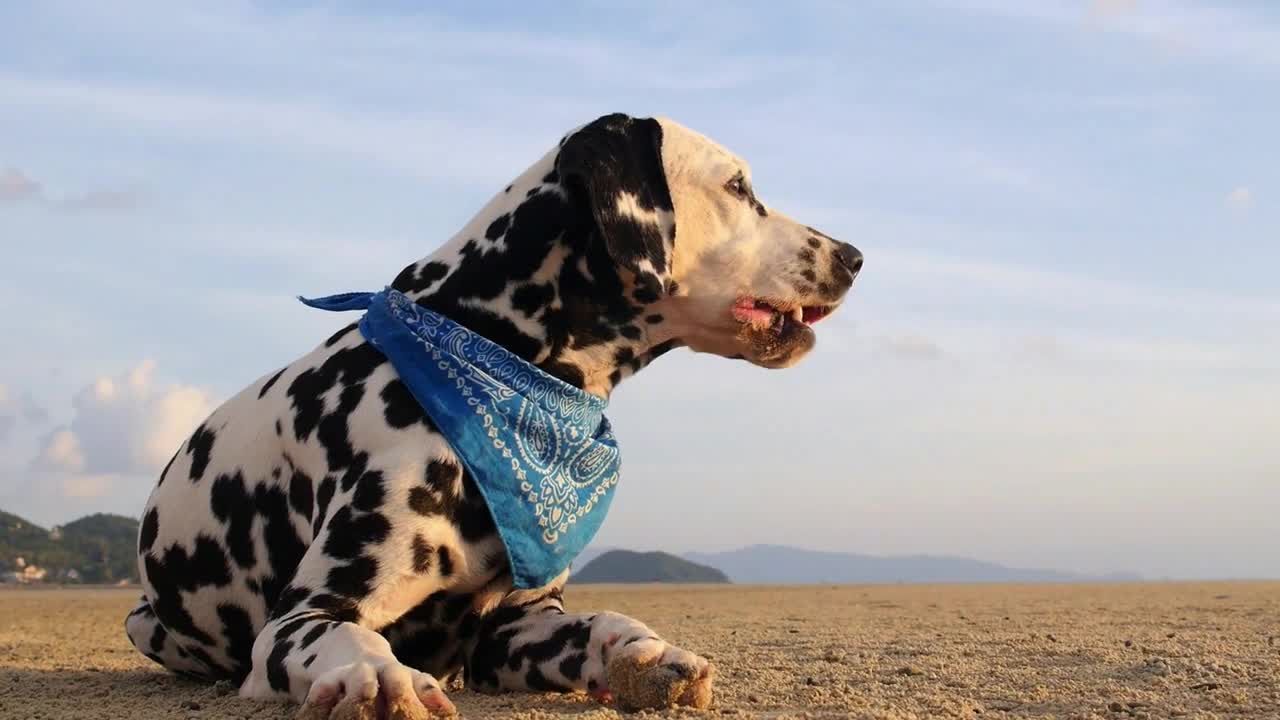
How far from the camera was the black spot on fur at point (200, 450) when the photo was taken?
16.9 ft

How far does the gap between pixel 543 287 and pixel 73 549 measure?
3009cm

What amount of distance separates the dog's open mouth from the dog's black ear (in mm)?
457

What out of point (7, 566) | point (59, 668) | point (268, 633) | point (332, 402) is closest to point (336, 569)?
point (268, 633)

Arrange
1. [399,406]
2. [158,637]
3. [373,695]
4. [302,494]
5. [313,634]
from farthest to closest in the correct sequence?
[158,637] < [302,494] < [399,406] < [313,634] < [373,695]

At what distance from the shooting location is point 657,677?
405 centimetres

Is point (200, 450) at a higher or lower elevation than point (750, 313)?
lower

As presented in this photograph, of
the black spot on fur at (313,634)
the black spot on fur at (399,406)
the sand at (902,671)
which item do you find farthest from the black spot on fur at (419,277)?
the sand at (902,671)

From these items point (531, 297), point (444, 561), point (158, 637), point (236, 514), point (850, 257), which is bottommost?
point (158, 637)

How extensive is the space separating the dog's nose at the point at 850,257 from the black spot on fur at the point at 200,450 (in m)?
2.55

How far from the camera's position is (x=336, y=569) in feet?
13.6

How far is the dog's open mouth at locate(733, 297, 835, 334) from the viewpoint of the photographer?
5.01 m

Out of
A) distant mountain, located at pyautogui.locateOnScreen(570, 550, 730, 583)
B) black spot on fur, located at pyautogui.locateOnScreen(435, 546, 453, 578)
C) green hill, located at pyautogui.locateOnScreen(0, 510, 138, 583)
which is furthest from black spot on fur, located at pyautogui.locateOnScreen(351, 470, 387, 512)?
distant mountain, located at pyautogui.locateOnScreen(570, 550, 730, 583)

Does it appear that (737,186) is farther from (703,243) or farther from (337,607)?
(337,607)

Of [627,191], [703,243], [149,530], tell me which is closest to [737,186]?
[703,243]
